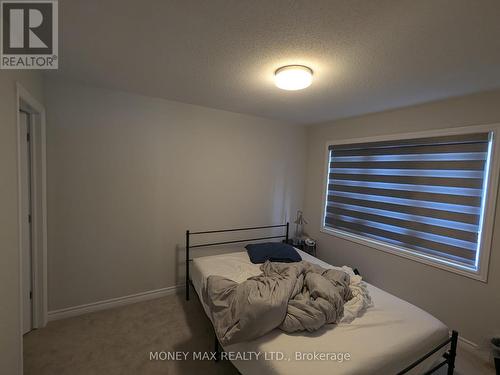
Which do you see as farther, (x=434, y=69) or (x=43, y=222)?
(x=43, y=222)

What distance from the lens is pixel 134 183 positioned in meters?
2.55

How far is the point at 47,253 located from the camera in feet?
7.16

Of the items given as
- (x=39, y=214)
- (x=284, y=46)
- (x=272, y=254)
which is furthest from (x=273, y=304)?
(x=39, y=214)

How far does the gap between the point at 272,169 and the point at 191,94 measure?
1638 millimetres

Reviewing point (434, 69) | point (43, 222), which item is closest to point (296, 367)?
point (434, 69)

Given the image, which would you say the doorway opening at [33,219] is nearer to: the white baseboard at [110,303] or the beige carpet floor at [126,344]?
the white baseboard at [110,303]

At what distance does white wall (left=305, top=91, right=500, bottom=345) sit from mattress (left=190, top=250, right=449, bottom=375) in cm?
90

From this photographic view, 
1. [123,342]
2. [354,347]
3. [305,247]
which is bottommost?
[123,342]

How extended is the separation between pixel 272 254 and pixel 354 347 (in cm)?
142

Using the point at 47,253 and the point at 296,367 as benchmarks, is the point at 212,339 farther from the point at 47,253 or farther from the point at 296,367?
the point at 47,253

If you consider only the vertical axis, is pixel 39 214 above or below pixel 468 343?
above

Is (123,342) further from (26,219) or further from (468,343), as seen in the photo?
(468,343)

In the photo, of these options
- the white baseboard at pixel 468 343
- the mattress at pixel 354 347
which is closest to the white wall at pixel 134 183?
the mattress at pixel 354 347

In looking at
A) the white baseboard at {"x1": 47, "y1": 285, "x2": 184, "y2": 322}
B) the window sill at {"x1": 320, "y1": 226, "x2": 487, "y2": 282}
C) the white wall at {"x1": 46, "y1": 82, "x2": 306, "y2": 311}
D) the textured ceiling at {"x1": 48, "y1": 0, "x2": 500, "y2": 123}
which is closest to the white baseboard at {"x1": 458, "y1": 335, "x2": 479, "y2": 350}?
the window sill at {"x1": 320, "y1": 226, "x2": 487, "y2": 282}
